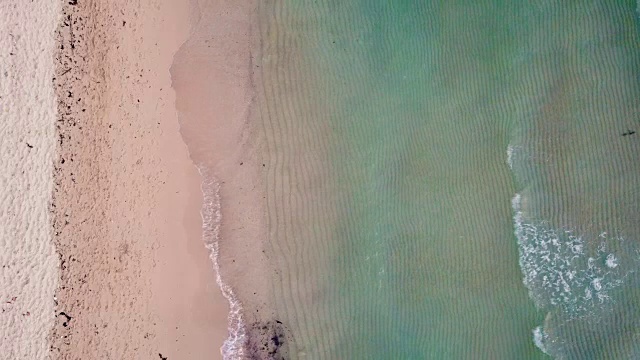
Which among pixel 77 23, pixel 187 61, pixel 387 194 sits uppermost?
pixel 77 23

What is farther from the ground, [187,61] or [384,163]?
[187,61]

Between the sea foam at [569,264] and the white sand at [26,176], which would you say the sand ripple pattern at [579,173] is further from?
the white sand at [26,176]

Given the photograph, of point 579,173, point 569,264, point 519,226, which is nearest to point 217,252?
point 519,226

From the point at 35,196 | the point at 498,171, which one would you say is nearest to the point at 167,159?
the point at 35,196

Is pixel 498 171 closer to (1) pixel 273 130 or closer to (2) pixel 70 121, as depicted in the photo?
(1) pixel 273 130

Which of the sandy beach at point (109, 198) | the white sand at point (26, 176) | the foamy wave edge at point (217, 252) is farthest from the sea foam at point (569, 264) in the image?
the white sand at point (26, 176)

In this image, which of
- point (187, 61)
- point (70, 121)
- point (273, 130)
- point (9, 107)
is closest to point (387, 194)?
point (273, 130)
